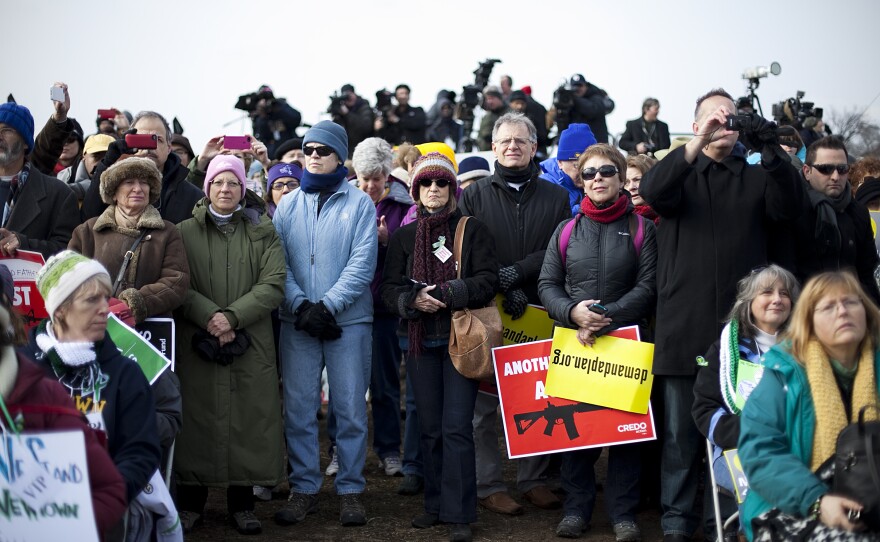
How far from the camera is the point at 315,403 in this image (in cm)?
669

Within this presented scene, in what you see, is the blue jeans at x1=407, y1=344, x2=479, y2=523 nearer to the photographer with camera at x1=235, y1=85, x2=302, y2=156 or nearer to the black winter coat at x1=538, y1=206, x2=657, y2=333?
the black winter coat at x1=538, y1=206, x2=657, y2=333

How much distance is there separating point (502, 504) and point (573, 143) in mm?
2904

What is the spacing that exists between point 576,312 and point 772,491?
2273 mm

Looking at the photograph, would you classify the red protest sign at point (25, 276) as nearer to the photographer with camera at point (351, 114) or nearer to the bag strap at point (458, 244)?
the bag strap at point (458, 244)

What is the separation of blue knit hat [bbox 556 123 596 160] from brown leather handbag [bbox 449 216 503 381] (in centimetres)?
208

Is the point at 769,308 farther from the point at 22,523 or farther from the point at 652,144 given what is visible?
the point at 652,144

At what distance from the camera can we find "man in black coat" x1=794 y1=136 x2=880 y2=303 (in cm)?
632

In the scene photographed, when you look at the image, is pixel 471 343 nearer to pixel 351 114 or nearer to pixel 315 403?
pixel 315 403

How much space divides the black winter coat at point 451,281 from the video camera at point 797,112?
7.23 metres

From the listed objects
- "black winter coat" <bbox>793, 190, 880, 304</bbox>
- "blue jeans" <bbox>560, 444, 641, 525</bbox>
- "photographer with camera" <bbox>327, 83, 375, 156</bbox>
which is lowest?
"blue jeans" <bbox>560, 444, 641, 525</bbox>

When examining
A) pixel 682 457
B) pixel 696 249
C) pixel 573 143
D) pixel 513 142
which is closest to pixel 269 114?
pixel 573 143

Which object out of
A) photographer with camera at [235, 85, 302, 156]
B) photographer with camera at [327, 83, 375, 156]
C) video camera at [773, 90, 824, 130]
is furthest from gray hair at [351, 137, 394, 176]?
photographer with camera at [327, 83, 375, 156]

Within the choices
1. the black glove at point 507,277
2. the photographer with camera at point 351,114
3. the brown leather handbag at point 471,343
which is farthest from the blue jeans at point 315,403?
the photographer with camera at point 351,114

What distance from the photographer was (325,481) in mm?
7695
